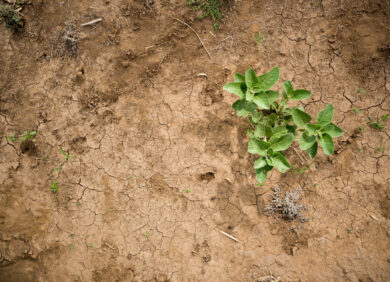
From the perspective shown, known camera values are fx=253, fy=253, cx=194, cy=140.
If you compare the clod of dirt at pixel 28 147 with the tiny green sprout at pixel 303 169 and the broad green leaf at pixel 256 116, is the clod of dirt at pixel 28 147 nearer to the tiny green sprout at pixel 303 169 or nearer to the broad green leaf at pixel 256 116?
the broad green leaf at pixel 256 116

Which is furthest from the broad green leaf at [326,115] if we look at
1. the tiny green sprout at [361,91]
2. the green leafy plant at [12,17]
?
the green leafy plant at [12,17]

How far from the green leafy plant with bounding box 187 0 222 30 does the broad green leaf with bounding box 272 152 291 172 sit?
178cm

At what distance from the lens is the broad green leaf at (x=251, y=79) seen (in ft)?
7.84

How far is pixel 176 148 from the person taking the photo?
311cm

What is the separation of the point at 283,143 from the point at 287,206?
0.88 m

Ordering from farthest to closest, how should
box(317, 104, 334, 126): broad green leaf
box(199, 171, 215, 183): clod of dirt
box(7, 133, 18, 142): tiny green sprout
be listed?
box(7, 133, 18, 142): tiny green sprout < box(199, 171, 215, 183): clod of dirt < box(317, 104, 334, 126): broad green leaf

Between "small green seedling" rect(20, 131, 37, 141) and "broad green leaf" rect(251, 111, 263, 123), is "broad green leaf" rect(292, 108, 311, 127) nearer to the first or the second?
"broad green leaf" rect(251, 111, 263, 123)

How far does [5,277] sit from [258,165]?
140 inches

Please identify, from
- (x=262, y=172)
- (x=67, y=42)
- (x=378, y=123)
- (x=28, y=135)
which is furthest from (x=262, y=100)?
(x=28, y=135)

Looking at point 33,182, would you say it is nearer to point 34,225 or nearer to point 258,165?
point 34,225

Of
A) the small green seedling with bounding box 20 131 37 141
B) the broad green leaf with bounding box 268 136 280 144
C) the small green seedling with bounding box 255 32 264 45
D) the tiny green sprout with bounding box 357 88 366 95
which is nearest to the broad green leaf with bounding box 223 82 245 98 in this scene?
the broad green leaf with bounding box 268 136 280 144

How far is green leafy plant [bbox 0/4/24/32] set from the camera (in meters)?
3.26

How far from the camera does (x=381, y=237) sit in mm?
2850

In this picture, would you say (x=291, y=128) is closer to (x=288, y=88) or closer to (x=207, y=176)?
(x=288, y=88)
